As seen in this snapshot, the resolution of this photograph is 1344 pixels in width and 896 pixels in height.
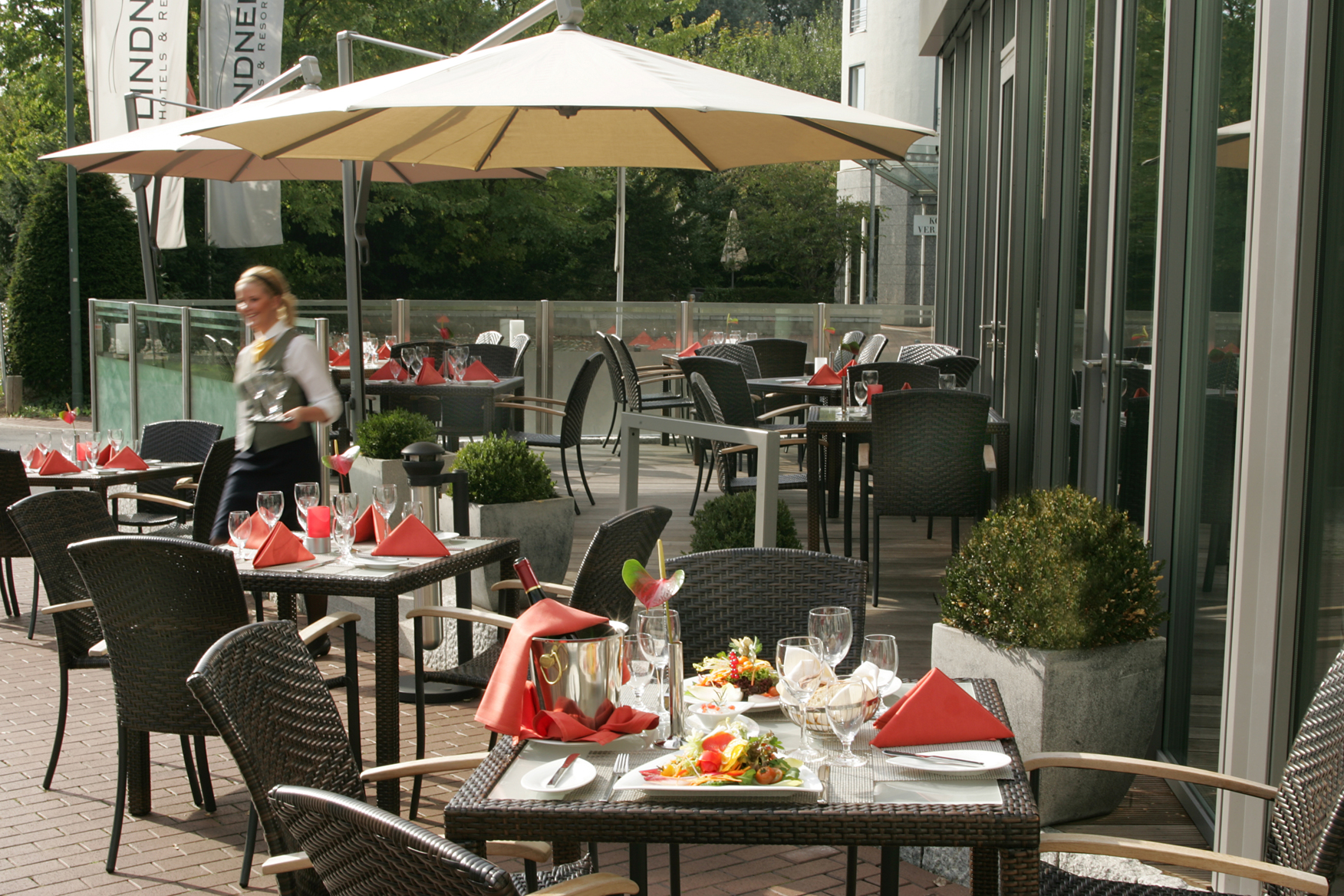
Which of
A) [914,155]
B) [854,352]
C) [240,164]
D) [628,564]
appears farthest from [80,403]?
[914,155]

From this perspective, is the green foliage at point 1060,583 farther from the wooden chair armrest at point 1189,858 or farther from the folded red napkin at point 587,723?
the folded red napkin at point 587,723

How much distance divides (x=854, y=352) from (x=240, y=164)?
443cm

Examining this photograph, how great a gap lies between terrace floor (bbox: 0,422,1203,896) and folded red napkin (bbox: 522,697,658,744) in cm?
43

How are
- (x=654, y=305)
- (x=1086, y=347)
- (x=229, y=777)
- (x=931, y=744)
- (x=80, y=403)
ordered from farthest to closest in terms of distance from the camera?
(x=80, y=403) < (x=654, y=305) < (x=1086, y=347) < (x=229, y=777) < (x=931, y=744)

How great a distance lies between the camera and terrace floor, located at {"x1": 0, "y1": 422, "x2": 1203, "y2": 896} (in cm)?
335

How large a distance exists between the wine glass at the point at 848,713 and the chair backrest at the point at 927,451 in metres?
3.94

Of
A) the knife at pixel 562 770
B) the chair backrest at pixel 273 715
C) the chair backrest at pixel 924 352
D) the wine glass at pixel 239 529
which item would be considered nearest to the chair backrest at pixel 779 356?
the chair backrest at pixel 924 352

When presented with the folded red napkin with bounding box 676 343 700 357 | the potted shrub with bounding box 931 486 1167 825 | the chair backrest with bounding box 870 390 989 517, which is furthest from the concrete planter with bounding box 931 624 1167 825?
the folded red napkin with bounding box 676 343 700 357

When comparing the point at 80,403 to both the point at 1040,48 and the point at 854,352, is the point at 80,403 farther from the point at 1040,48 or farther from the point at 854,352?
the point at 1040,48

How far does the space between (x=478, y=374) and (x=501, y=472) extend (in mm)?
3914

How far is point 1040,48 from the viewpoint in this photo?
23.7 feet

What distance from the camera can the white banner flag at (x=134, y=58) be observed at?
12.5 metres

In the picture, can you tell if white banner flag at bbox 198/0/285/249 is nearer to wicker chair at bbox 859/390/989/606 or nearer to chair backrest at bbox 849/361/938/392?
chair backrest at bbox 849/361/938/392

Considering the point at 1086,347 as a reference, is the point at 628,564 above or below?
below
